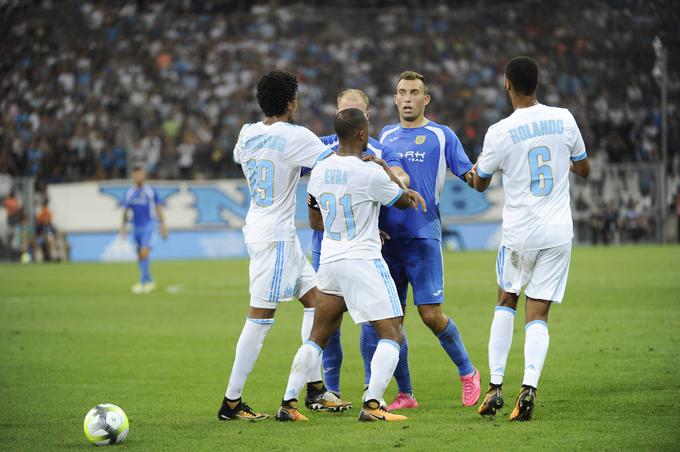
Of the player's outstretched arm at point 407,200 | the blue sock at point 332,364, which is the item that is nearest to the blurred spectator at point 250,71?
the blue sock at point 332,364

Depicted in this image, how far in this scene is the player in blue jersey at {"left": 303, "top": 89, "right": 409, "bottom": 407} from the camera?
25.9 ft

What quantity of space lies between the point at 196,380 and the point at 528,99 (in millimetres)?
4315

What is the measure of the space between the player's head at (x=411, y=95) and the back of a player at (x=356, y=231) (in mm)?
1233

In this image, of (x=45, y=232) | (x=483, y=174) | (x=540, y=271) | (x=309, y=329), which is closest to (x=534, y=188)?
(x=483, y=174)

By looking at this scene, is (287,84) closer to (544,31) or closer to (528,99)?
(528,99)

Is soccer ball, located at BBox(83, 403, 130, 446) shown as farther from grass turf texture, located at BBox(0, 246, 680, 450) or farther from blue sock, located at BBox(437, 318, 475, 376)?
blue sock, located at BBox(437, 318, 475, 376)

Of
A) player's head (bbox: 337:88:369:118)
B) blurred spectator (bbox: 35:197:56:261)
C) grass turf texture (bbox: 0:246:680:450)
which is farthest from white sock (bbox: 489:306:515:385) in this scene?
blurred spectator (bbox: 35:197:56:261)

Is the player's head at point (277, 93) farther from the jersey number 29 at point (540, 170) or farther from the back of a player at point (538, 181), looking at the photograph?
the jersey number 29 at point (540, 170)

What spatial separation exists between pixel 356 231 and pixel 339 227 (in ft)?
0.40

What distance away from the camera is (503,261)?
25.9 feet

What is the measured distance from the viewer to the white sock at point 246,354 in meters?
7.80

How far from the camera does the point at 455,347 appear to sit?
8.62 m

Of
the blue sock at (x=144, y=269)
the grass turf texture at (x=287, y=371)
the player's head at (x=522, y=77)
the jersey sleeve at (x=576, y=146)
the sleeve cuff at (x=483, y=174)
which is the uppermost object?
the player's head at (x=522, y=77)

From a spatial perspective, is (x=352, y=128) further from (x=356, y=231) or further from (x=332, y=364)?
(x=332, y=364)
